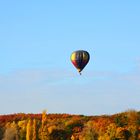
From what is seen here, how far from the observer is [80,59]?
81.6 metres

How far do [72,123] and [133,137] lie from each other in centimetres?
2929

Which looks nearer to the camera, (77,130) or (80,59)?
(80,59)

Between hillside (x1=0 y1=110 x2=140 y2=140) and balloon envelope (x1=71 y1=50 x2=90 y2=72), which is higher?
balloon envelope (x1=71 y1=50 x2=90 y2=72)

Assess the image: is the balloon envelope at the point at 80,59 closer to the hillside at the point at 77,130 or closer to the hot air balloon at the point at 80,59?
the hot air balloon at the point at 80,59

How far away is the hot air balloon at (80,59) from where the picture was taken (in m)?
81.1

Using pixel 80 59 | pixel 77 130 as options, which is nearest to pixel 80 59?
pixel 80 59

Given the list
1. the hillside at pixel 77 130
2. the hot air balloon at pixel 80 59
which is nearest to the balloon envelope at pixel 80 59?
the hot air balloon at pixel 80 59

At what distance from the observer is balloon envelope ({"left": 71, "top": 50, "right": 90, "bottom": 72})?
3194 inches

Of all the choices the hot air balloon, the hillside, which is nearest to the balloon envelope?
the hot air balloon

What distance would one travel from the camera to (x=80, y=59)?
81.6 metres

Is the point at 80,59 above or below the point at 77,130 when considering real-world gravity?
above

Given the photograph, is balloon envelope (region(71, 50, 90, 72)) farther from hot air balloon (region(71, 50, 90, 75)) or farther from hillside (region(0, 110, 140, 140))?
hillside (region(0, 110, 140, 140))

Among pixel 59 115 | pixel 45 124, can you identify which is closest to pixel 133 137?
pixel 45 124

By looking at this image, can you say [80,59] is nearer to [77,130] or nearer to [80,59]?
[80,59]
